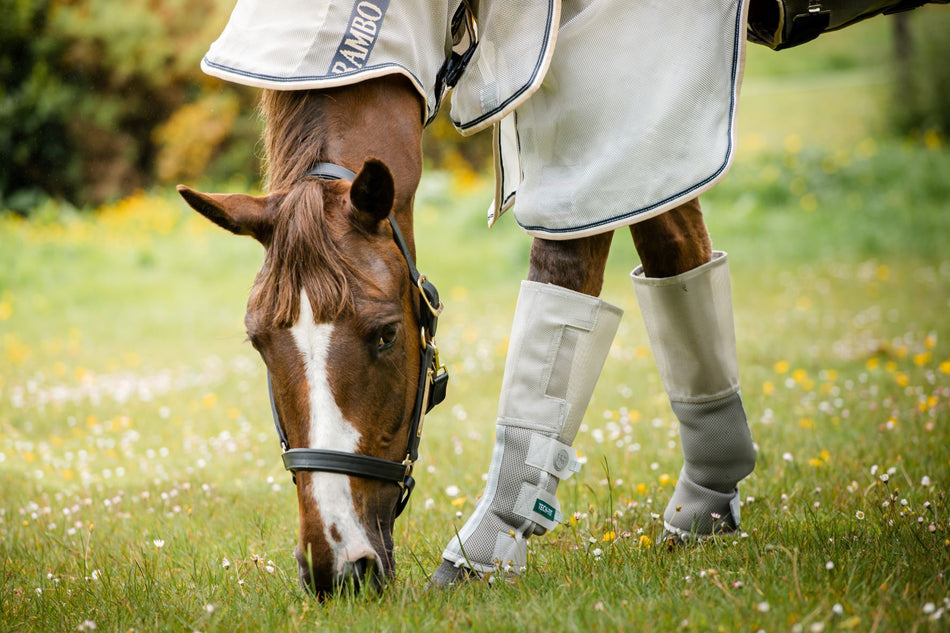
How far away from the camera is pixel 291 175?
7.84 feet

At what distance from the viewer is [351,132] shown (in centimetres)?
243

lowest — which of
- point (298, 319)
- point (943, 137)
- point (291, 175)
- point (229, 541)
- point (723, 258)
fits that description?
point (943, 137)

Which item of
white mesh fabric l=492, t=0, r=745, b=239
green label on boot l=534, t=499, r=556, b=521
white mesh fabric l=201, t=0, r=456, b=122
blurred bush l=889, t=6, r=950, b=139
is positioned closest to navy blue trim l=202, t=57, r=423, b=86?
white mesh fabric l=201, t=0, r=456, b=122

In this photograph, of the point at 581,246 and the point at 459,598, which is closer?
the point at 459,598

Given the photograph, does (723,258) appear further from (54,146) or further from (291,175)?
(54,146)

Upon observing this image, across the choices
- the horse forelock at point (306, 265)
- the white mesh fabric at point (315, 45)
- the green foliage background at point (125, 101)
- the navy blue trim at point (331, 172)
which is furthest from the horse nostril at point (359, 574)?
the green foliage background at point (125, 101)

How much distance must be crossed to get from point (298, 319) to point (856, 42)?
122 ft

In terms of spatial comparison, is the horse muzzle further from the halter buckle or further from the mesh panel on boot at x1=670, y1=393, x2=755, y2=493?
the mesh panel on boot at x1=670, y1=393, x2=755, y2=493

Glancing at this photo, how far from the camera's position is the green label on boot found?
244cm

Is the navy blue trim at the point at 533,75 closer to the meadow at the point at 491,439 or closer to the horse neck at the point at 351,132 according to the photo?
the horse neck at the point at 351,132

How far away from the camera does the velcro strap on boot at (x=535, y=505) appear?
7.97ft

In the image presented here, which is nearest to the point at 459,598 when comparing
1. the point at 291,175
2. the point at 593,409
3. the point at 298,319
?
the point at 298,319

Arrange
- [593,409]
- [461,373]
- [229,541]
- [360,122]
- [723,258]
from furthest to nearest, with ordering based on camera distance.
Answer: [461,373] → [593,409] → [229,541] → [723,258] → [360,122]

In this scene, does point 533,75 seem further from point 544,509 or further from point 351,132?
point 544,509
